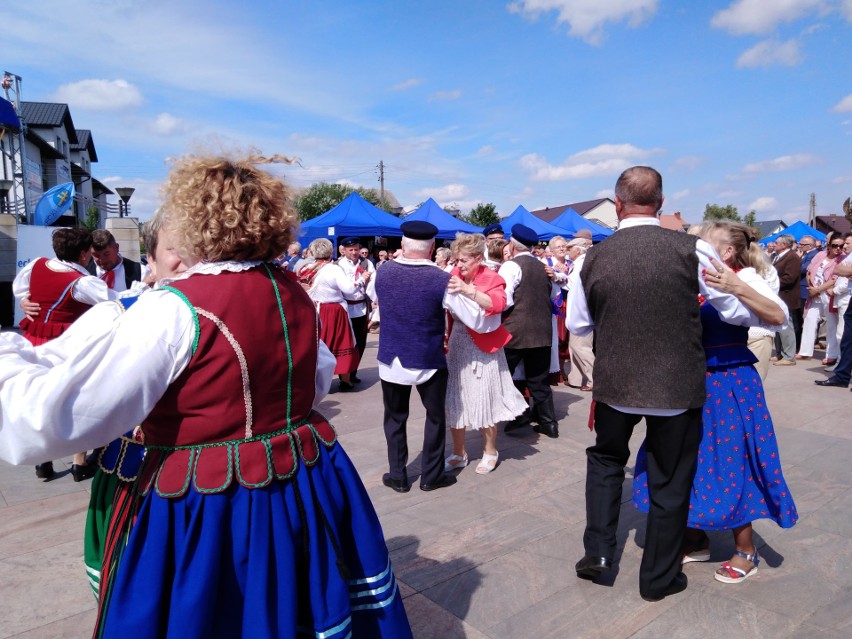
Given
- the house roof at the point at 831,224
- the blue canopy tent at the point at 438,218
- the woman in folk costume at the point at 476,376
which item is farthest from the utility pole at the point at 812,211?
the woman in folk costume at the point at 476,376

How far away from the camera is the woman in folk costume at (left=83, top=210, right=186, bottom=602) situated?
5.02 ft

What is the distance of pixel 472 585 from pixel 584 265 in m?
1.60

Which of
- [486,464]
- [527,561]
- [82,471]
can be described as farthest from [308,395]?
[82,471]

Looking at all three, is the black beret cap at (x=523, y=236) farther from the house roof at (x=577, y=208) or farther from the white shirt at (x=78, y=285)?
the house roof at (x=577, y=208)

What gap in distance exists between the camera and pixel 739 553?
2988 millimetres

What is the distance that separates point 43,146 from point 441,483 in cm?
3739

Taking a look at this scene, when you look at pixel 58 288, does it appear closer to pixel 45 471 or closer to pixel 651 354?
pixel 45 471

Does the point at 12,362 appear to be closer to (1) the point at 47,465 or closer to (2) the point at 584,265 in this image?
(2) the point at 584,265

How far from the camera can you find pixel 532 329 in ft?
17.7

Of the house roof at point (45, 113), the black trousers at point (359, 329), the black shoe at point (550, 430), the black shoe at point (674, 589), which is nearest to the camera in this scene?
the black shoe at point (674, 589)

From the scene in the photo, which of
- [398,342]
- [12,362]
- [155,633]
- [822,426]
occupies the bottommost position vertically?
[822,426]

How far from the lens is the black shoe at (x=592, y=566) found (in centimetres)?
291

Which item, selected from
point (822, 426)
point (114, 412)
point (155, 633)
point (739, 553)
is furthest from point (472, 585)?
point (822, 426)

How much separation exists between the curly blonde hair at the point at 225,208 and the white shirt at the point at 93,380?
18 cm
